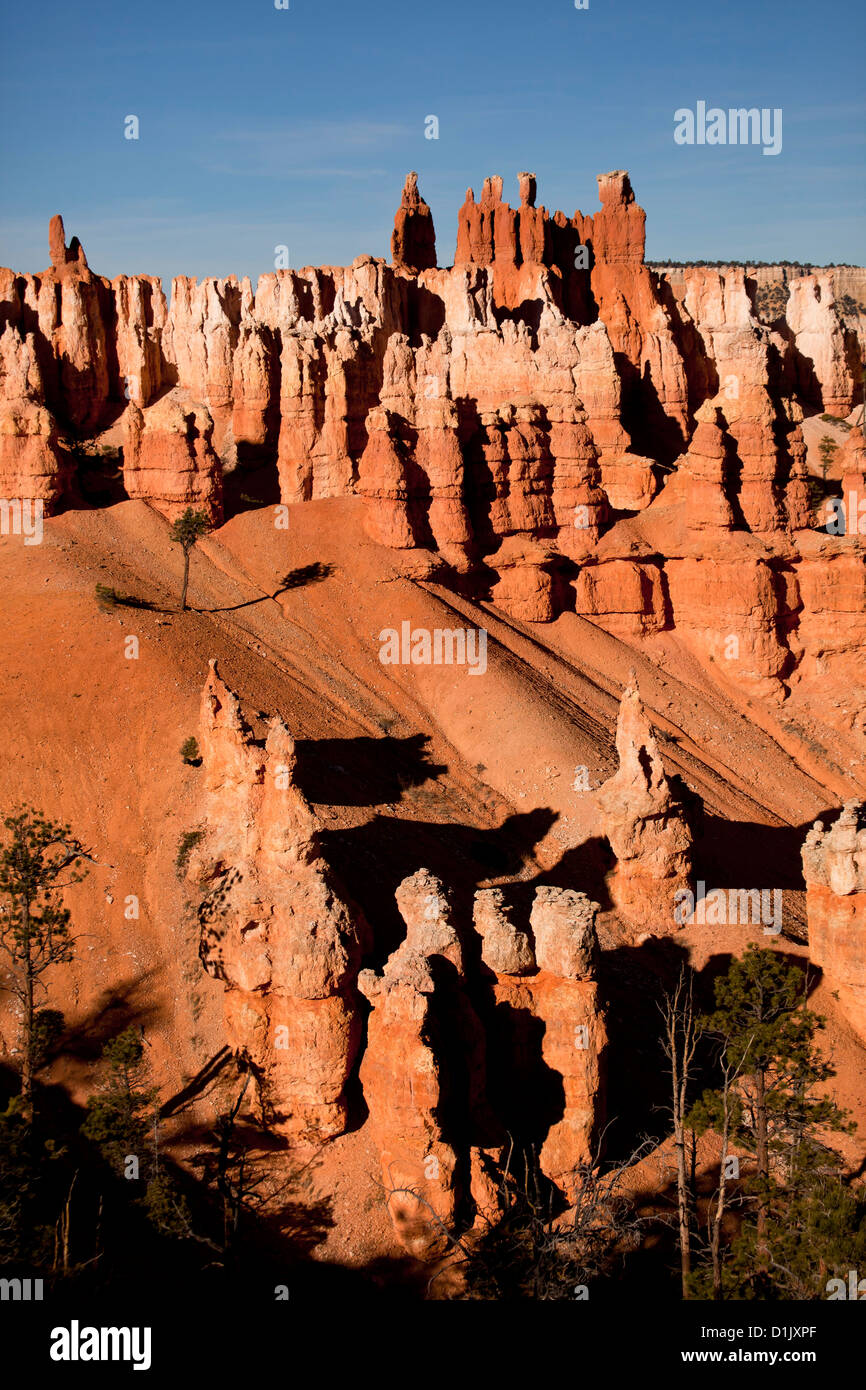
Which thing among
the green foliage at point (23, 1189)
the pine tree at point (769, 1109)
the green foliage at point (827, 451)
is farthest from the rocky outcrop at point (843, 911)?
the green foliage at point (827, 451)

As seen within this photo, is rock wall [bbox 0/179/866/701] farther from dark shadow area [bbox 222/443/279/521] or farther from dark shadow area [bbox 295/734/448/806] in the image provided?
dark shadow area [bbox 295/734/448/806]

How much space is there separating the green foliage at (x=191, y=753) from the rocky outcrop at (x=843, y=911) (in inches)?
657

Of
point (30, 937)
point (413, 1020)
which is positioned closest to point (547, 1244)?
point (413, 1020)

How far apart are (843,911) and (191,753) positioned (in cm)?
1797

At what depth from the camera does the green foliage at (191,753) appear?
33406 mm

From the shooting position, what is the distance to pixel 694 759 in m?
48.0

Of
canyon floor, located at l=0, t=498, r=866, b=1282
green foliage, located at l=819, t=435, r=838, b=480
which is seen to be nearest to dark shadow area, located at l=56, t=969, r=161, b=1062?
canyon floor, located at l=0, t=498, r=866, b=1282

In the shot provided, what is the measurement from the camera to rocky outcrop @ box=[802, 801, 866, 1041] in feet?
94.3

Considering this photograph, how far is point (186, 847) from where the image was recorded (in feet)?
100

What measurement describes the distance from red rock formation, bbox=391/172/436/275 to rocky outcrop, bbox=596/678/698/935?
61859 millimetres

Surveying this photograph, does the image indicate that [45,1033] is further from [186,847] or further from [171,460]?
[171,460]

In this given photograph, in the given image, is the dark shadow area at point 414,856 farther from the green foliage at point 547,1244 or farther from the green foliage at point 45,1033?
the green foliage at point 45,1033

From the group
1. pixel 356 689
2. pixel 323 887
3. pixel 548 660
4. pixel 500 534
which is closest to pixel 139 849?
pixel 323 887
